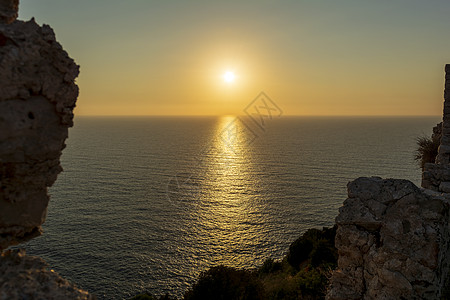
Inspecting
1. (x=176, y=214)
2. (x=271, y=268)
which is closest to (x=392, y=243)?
(x=271, y=268)

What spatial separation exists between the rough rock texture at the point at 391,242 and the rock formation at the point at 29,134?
6724 millimetres

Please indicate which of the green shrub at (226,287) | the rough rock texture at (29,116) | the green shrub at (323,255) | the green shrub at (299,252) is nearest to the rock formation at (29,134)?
the rough rock texture at (29,116)

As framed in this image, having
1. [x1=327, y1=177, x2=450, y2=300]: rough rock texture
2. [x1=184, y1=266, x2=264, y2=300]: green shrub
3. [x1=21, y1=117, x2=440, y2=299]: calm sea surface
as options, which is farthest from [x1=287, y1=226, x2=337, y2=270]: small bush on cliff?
[x1=327, y1=177, x2=450, y2=300]: rough rock texture

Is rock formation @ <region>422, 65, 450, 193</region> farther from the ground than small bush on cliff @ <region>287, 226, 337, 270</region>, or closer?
farther from the ground

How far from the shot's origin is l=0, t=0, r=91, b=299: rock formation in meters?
4.13

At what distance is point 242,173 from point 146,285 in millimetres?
42961

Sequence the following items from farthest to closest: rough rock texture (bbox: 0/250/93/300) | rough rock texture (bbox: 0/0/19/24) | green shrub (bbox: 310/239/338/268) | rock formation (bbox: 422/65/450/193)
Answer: green shrub (bbox: 310/239/338/268), rock formation (bbox: 422/65/450/193), rough rock texture (bbox: 0/0/19/24), rough rock texture (bbox: 0/250/93/300)

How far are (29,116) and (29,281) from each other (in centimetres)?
250

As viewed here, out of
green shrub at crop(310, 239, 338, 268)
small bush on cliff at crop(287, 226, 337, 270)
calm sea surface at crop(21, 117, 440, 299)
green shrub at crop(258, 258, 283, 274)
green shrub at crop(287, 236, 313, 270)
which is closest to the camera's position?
green shrub at crop(310, 239, 338, 268)

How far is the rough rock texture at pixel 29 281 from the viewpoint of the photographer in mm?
3932

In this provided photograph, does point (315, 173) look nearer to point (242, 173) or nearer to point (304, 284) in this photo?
point (242, 173)

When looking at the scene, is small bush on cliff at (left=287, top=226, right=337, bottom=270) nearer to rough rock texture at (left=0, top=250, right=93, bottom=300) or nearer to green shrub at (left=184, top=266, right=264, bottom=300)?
green shrub at (left=184, top=266, right=264, bottom=300)

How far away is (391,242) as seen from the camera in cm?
722

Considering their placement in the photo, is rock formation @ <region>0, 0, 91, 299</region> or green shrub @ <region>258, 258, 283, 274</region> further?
green shrub @ <region>258, 258, 283, 274</region>
